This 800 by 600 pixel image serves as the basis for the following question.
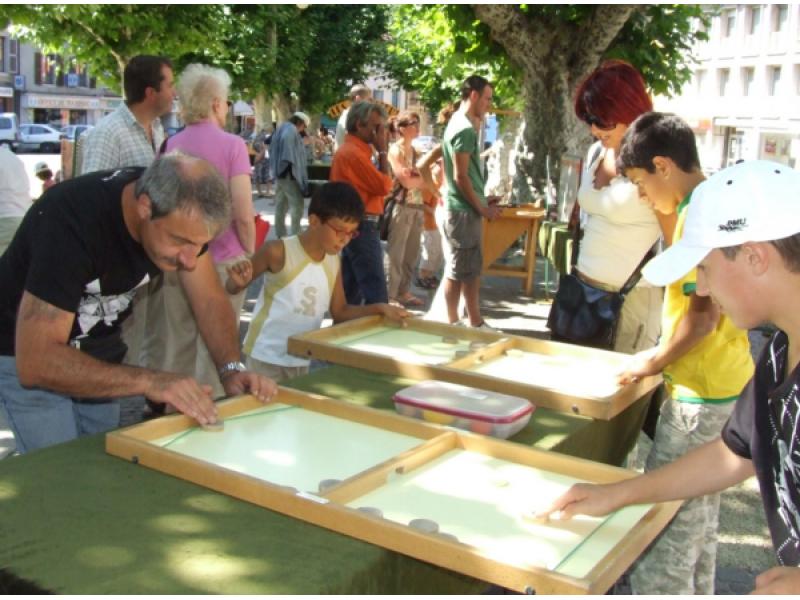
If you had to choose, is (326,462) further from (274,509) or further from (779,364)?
(779,364)

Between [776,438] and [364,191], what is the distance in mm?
4167

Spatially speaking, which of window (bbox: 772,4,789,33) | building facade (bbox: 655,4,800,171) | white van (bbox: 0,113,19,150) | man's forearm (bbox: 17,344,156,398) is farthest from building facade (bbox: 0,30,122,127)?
man's forearm (bbox: 17,344,156,398)

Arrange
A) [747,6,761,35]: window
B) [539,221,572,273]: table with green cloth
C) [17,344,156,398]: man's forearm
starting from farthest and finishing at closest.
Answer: [747,6,761,35]: window
[539,221,572,273]: table with green cloth
[17,344,156,398]: man's forearm

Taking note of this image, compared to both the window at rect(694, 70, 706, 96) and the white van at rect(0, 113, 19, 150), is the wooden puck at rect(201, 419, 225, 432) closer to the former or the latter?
the white van at rect(0, 113, 19, 150)

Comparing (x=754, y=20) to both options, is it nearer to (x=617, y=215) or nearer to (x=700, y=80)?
(x=700, y=80)

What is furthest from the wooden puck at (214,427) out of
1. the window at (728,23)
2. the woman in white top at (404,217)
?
the window at (728,23)

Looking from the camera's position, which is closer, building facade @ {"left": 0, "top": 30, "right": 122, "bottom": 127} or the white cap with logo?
the white cap with logo

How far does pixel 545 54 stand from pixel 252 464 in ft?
29.5

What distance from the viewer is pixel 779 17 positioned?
36.5 meters

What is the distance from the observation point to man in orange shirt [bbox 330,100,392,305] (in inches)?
203

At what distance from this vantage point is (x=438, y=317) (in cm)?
606

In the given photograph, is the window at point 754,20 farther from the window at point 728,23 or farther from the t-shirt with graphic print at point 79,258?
the t-shirt with graphic print at point 79,258

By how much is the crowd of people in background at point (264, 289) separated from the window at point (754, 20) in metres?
38.8

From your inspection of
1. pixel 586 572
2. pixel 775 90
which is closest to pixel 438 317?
pixel 586 572
